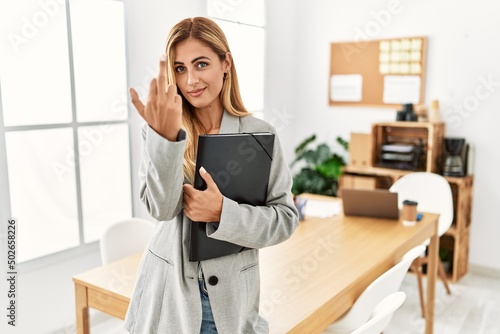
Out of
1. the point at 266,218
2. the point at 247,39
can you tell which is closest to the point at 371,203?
the point at 266,218

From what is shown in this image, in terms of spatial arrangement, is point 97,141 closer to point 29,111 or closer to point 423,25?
point 29,111

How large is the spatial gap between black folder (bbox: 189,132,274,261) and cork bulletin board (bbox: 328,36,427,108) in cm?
315

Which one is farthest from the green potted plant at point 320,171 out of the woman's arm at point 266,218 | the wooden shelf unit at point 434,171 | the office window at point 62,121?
the woman's arm at point 266,218

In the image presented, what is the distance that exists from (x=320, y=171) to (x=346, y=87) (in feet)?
2.70

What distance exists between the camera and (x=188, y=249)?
114cm

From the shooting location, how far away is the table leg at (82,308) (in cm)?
177

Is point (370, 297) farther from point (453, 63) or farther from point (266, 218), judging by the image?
point (453, 63)

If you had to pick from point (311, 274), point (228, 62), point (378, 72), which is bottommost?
point (311, 274)

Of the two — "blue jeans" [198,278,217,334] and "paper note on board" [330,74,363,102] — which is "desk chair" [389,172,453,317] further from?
"blue jeans" [198,278,217,334]

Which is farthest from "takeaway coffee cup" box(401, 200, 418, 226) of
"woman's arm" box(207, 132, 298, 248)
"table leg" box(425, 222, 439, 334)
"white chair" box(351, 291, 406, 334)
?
"woman's arm" box(207, 132, 298, 248)

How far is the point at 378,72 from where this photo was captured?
411cm

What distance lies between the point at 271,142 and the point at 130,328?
615 mm

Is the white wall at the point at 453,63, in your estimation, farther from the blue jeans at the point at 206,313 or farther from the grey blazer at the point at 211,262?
the blue jeans at the point at 206,313

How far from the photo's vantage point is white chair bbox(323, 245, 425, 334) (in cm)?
173
